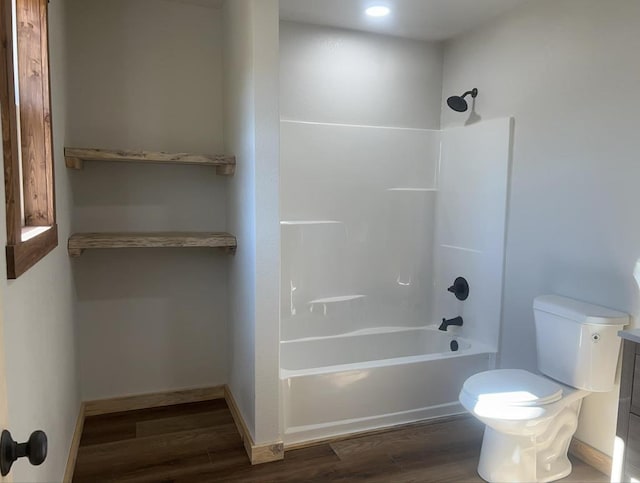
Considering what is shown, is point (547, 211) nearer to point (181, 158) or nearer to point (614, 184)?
point (614, 184)

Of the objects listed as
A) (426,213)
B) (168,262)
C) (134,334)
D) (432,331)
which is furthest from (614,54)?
(134,334)

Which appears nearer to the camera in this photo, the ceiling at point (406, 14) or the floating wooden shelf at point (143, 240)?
the floating wooden shelf at point (143, 240)

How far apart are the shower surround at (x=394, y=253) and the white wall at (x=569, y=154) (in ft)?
0.48

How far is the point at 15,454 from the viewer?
0.70 meters

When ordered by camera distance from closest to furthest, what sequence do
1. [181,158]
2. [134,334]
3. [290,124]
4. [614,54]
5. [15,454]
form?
[15,454], [614,54], [181,158], [134,334], [290,124]

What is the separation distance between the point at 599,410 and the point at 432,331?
118 centimetres

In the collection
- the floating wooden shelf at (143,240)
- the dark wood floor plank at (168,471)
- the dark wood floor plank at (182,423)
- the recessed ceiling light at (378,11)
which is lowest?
the dark wood floor plank at (168,471)

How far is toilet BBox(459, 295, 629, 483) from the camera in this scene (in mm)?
1995

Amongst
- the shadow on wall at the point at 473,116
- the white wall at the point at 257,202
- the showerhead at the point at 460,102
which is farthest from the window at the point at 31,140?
the shadow on wall at the point at 473,116

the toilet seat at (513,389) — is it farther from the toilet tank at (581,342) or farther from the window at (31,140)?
the window at (31,140)

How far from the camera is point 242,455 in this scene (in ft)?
7.63

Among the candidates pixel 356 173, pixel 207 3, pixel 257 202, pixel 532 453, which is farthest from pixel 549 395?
pixel 207 3

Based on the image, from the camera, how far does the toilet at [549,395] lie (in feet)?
6.55

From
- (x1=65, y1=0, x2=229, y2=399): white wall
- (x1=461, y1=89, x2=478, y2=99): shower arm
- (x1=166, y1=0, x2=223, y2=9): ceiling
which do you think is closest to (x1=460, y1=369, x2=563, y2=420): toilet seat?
(x1=65, y1=0, x2=229, y2=399): white wall
